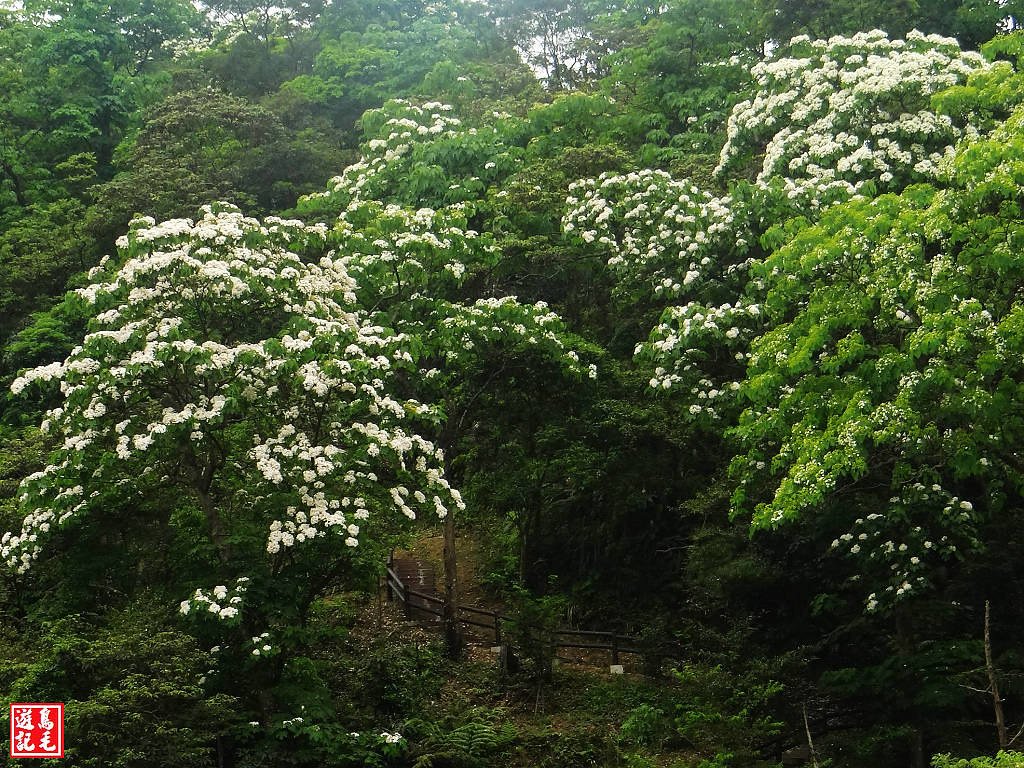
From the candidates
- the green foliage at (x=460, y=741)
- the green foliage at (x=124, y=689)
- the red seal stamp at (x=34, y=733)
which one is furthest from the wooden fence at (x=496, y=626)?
the red seal stamp at (x=34, y=733)

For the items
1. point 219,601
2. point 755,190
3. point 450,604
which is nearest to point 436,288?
point 450,604

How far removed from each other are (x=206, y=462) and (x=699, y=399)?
6.94 m

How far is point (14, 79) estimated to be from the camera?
31953 mm

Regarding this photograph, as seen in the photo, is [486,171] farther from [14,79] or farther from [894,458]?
[14,79]

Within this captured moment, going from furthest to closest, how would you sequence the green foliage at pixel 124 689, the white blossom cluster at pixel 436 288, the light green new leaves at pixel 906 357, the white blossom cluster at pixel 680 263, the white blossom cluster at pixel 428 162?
the white blossom cluster at pixel 428 162, the white blossom cluster at pixel 436 288, the white blossom cluster at pixel 680 263, the light green new leaves at pixel 906 357, the green foliage at pixel 124 689

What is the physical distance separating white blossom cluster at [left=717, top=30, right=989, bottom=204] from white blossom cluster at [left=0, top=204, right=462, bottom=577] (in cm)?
693

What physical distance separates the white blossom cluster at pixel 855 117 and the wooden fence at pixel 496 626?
7.63 meters

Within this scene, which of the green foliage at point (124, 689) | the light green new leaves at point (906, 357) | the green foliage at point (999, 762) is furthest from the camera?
the light green new leaves at point (906, 357)

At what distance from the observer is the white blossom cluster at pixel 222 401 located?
415 inches

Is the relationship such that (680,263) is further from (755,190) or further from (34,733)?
(34,733)

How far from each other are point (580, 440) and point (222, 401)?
756cm

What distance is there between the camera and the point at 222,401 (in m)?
10.5

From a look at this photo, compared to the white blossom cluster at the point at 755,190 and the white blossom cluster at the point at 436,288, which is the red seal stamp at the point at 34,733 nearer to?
the white blossom cluster at the point at 436,288

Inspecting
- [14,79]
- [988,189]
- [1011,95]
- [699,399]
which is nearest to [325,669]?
[699,399]
